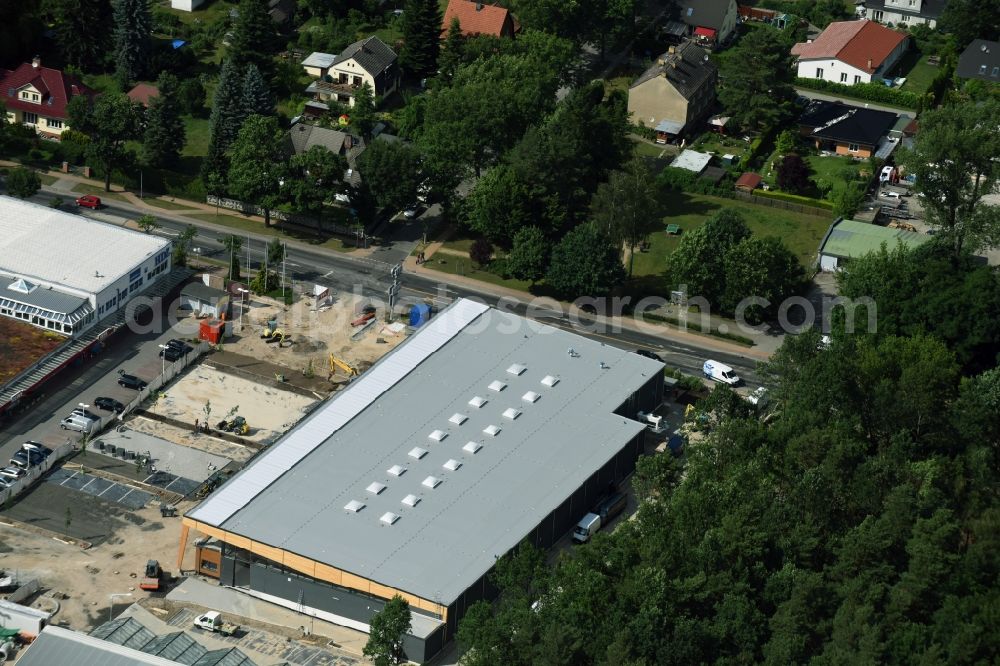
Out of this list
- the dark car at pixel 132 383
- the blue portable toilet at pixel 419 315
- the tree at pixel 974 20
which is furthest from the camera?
the tree at pixel 974 20

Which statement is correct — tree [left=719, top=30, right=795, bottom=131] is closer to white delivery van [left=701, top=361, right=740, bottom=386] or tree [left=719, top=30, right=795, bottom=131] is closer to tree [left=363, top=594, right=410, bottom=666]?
white delivery van [left=701, top=361, right=740, bottom=386]

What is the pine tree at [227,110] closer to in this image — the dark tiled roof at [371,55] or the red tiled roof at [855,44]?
the dark tiled roof at [371,55]

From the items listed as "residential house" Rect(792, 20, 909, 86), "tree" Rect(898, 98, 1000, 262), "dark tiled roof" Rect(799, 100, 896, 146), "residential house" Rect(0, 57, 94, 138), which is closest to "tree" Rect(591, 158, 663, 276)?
"tree" Rect(898, 98, 1000, 262)

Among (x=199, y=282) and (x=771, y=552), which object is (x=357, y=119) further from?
(x=771, y=552)

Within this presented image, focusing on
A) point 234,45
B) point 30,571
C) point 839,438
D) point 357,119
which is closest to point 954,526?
point 839,438

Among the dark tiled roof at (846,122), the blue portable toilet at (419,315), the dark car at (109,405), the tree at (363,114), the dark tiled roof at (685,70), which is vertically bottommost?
the dark car at (109,405)

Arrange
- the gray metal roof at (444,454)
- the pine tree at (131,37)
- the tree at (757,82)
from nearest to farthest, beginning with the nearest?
the gray metal roof at (444,454) < the tree at (757,82) < the pine tree at (131,37)

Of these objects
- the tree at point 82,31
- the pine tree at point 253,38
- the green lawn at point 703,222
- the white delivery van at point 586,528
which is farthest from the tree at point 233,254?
the white delivery van at point 586,528
